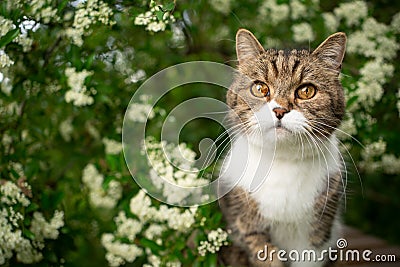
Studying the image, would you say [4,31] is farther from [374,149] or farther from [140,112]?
[374,149]

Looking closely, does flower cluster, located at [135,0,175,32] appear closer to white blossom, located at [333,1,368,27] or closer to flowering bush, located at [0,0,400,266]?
flowering bush, located at [0,0,400,266]

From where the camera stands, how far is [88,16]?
62.5 inches

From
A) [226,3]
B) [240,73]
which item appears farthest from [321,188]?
[226,3]

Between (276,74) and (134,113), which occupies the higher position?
(276,74)

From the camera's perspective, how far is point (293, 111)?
51.8 inches

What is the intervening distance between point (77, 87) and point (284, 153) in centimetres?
72

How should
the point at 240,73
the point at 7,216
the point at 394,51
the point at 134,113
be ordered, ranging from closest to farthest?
the point at 240,73, the point at 7,216, the point at 134,113, the point at 394,51

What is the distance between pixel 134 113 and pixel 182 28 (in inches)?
18.3

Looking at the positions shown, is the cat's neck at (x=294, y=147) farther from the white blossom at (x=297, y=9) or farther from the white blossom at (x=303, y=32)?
the white blossom at (x=297, y=9)

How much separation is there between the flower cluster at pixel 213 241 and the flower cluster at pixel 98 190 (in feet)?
1.64

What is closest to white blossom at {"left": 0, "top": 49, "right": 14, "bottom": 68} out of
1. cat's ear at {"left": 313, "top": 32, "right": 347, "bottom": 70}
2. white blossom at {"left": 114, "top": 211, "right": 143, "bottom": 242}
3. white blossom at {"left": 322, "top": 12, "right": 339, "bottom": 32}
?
white blossom at {"left": 114, "top": 211, "right": 143, "bottom": 242}

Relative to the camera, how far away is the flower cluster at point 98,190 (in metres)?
1.98

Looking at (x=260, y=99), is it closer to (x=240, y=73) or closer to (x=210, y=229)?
(x=240, y=73)

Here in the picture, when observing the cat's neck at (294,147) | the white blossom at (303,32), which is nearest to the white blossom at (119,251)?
the cat's neck at (294,147)
